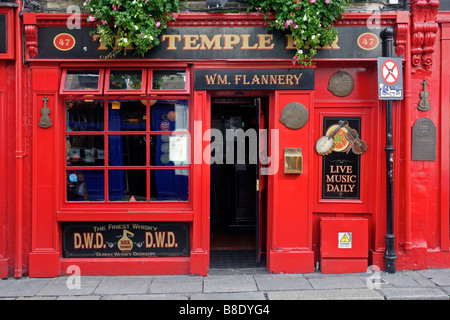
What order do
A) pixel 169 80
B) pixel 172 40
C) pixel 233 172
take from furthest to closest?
1. pixel 233 172
2. pixel 169 80
3. pixel 172 40

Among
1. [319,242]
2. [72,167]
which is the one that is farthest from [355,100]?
[72,167]

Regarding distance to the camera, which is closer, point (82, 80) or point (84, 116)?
point (82, 80)

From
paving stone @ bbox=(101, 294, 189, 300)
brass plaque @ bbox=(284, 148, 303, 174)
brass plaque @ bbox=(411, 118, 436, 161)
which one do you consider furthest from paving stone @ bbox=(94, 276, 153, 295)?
brass plaque @ bbox=(411, 118, 436, 161)

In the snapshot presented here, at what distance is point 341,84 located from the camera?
6605 mm

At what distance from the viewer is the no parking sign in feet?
20.4

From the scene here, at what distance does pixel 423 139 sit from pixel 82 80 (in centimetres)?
555

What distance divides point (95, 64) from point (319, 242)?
461cm

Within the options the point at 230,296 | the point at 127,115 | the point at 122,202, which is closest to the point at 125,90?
the point at 127,115

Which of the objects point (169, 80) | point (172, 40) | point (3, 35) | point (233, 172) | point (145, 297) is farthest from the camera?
point (233, 172)

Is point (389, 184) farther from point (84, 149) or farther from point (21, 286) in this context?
point (21, 286)

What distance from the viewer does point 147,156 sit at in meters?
6.53

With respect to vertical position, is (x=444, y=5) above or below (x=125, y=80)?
above

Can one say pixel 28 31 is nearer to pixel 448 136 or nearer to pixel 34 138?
pixel 34 138

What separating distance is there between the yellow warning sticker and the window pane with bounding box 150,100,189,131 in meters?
3.00
